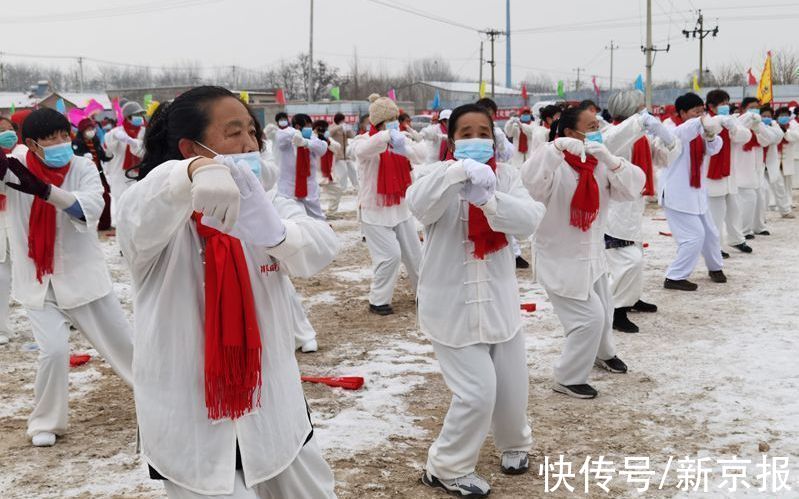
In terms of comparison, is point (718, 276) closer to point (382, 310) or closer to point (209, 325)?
point (382, 310)

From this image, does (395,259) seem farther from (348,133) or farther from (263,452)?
(348,133)

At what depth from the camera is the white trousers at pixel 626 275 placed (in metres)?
6.75

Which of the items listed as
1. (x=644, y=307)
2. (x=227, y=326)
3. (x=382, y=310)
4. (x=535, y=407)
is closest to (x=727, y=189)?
(x=644, y=307)

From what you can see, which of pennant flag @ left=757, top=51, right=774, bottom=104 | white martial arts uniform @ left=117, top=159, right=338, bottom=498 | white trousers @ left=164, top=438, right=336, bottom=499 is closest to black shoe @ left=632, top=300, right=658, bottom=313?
white trousers @ left=164, top=438, right=336, bottom=499

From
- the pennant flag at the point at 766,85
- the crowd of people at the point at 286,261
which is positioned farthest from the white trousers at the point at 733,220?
the pennant flag at the point at 766,85

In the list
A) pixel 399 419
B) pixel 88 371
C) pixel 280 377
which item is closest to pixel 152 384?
pixel 280 377

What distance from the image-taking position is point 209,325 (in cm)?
224

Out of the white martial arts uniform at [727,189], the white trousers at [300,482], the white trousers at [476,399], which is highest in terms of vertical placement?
the white martial arts uniform at [727,189]

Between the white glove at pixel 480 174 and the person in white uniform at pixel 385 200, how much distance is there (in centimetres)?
401

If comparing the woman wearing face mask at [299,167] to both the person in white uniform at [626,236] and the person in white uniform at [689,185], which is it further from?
the person in white uniform at [626,236]

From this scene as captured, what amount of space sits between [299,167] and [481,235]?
6.48 metres

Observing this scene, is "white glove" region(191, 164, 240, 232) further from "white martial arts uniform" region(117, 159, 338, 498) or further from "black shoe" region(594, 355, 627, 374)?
"black shoe" region(594, 355, 627, 374)

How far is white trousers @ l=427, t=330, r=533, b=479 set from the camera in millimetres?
3736

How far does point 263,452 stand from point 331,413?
2.68 metres
